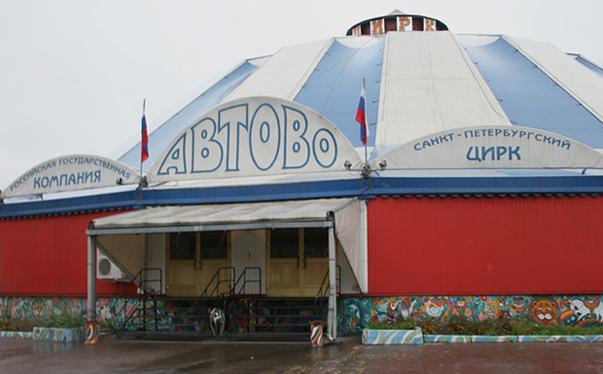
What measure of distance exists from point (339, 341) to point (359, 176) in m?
3.77

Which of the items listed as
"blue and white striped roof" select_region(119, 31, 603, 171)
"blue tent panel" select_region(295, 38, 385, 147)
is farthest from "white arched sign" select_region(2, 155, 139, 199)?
"blue tent panel" select_region(295, 38, 385, 147)

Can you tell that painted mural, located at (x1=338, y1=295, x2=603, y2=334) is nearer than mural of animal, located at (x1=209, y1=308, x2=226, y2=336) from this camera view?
Yes

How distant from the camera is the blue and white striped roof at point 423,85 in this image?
64.2 ft

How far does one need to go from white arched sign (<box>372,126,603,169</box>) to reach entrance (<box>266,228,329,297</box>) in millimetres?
2515

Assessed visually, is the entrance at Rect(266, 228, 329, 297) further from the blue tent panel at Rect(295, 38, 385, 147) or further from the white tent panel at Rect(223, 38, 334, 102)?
the white tent panel at Rect(223, 38, 334, 102)

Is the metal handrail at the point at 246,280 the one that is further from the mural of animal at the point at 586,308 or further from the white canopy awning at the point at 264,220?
the mural of animal at the point at 586,308

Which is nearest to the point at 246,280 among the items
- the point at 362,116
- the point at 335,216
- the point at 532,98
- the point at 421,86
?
the point at 335,216

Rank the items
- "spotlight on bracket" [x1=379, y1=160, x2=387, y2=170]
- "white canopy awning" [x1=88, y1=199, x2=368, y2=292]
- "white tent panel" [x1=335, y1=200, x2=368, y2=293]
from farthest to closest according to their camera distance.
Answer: "spotlight on bracket" [x1=379, y1=160, x2=387, y2=170] < "white tent panel" [x1=335, y1=200, x2=368, y2=293] < "white canopy awning" [x1=88, y1=199, x2=368, y2=292]

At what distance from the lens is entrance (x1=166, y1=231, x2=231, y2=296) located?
60.0ft

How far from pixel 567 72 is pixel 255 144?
1096 cm

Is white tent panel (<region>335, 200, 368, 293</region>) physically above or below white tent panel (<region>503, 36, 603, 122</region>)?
below

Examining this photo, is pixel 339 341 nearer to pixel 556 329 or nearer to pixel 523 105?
pixel 556 329

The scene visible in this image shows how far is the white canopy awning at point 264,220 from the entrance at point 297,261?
2.88 feet

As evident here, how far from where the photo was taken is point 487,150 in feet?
54.3
